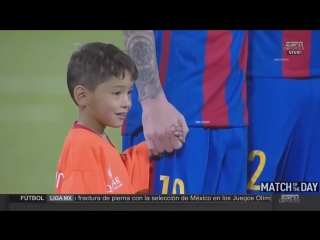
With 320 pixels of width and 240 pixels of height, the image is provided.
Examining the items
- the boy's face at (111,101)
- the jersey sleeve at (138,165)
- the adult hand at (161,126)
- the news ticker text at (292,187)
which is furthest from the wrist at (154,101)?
the news ticker text at (292,187)

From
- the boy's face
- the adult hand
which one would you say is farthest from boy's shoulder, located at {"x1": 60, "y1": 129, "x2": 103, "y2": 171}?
the adult hand

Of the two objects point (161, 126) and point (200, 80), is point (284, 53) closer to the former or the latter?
point (200, 80)

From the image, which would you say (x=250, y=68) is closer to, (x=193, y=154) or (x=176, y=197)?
(x=193, y=154)

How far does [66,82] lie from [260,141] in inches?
56.2

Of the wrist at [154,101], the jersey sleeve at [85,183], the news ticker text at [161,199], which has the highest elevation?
the wrist at [154,101]

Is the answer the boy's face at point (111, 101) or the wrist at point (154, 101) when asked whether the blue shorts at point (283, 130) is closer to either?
the wrist at point (154, 101)

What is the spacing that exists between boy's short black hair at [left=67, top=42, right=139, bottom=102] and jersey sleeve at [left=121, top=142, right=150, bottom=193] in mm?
501

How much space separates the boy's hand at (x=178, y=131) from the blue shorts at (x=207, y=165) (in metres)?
0.05

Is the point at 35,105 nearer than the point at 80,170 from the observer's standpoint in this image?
No

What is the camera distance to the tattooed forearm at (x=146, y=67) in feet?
16.4

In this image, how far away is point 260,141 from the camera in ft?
16.5

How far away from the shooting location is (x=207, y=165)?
5000 mm

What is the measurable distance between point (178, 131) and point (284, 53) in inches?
36.3

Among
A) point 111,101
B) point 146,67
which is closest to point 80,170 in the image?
point 111,101
